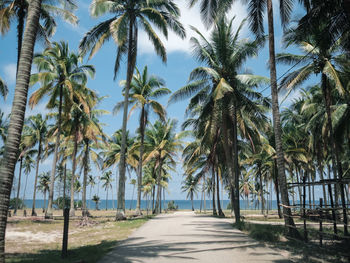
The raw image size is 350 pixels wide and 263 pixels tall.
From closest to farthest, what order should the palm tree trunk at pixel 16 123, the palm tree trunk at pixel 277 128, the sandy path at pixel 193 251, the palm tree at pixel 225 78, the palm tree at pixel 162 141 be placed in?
the palm tree trunk at pixel 16 123, the sandy path at pixel 193 251, the palm tree trunk at pixel 277 128, the palm tree at pixel 225 78, the palm tree at pixel 162 141

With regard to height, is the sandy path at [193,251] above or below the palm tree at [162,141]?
below

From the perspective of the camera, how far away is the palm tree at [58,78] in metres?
21.4

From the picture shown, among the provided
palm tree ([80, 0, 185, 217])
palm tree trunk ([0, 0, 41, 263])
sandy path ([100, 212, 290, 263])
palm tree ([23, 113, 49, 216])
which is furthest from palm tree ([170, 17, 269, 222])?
palm tree ([23, 113, 49, 216])

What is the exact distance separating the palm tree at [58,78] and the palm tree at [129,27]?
4.55 metres

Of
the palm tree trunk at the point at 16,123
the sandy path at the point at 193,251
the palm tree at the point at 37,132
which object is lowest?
the sandy path at the point at 193,251

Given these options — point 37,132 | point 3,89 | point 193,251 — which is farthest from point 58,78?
point 193,251

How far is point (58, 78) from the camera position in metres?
22.5

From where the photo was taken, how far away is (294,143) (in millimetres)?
29938

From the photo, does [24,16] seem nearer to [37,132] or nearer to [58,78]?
[58,78]

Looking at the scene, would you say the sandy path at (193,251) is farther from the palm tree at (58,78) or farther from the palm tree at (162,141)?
the palm tree at (162,141)

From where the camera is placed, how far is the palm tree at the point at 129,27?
57.8 ft

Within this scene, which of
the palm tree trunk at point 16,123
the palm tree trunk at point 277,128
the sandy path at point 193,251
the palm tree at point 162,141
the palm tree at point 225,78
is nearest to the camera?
the palm tree trunk at point 16,123

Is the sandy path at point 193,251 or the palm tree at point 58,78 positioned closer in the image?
the sandy path at point 193,251

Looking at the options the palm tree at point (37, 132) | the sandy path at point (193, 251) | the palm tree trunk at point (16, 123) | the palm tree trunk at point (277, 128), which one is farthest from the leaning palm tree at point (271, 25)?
the palm tree at point (37, 132)
